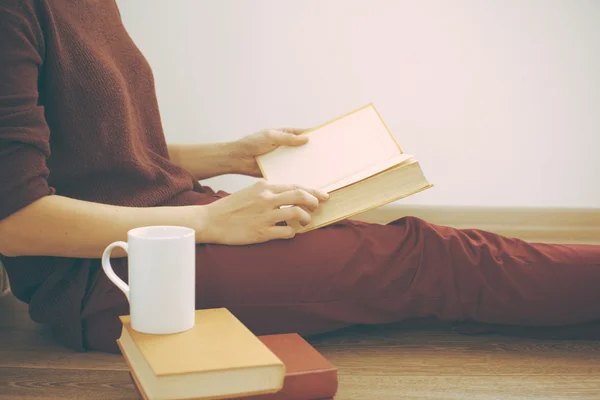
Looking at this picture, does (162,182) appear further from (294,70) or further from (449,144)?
(449,144)

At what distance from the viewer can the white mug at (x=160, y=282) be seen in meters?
0.77

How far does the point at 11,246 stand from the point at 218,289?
307 mm

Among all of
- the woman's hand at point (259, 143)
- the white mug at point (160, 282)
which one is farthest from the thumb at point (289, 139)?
the white mug at point (160, 282)

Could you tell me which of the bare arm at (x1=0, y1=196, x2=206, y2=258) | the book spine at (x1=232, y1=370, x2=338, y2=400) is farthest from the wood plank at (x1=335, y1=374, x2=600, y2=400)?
the bare arm at (x1=0, y1=196, x2=206, y2=258)

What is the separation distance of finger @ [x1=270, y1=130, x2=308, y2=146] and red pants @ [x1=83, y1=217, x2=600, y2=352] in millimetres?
159

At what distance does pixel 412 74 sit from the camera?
1.88 meters

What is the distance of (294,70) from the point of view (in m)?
1.86

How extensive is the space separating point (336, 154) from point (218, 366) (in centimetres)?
49

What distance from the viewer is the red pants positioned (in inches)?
40.3

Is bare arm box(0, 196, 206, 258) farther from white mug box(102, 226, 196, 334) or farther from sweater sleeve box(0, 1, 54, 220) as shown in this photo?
white mug box(102, 226, 196, 334)

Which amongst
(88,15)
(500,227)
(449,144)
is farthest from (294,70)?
(88,15)

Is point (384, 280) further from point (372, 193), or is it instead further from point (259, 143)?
point (259, 143)

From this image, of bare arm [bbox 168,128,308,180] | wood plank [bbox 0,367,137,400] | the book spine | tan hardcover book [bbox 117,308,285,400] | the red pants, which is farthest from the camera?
bare arm [bbox 168,128,308,180]

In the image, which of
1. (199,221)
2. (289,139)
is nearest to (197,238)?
(199,221)
